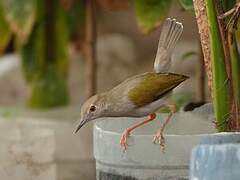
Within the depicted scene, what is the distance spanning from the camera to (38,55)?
3.96m

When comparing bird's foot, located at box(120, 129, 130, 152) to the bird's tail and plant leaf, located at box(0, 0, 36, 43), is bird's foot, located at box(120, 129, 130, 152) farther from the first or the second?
plant leaf, located at box(0, 0, 36, 43)

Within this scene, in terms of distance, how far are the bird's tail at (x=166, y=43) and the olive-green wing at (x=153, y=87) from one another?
0.09 meters

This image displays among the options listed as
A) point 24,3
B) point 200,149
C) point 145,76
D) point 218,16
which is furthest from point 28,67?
point 200,149

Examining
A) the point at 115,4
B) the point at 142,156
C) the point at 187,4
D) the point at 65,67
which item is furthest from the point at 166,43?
the point at 65,67

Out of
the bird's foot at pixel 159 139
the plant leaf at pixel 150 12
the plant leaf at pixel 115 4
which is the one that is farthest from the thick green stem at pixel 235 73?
the plant leaf at pixel 115 4

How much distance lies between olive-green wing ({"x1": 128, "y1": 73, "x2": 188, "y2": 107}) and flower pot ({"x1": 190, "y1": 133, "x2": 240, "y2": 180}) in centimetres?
45

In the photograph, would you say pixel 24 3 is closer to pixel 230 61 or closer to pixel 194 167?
pixel 230 61

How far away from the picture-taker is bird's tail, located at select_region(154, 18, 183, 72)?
7.28 feet

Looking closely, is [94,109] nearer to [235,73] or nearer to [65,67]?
[235,73]

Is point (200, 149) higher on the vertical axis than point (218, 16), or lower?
lower

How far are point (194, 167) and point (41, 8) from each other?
7.61 ft

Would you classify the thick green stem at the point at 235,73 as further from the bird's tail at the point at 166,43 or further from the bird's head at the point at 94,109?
the bird's head at the point at 94,109

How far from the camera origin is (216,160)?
5.35ft

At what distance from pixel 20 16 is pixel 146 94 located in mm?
1533
